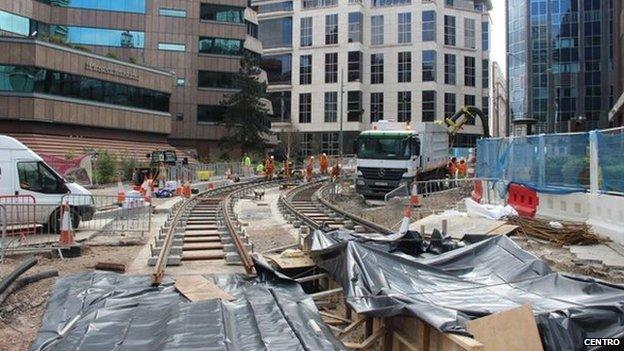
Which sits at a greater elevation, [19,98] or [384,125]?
[19,98]

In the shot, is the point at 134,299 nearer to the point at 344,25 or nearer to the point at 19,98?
the point at 19,98

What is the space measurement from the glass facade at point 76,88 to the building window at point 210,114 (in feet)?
23.2

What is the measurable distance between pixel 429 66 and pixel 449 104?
240 inches

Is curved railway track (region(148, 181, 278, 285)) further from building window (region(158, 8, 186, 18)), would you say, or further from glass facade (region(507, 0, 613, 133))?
glass facade (region(507, 0, 613, 133))

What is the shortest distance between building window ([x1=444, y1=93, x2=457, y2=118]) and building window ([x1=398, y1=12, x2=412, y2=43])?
9626 millimetres

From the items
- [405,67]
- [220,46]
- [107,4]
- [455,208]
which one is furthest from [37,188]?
[405,67]

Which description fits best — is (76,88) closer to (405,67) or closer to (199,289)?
(199,289)

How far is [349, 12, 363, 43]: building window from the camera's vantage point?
8338 cm

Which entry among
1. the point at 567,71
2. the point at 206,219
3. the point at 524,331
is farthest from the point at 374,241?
the point at 567,71

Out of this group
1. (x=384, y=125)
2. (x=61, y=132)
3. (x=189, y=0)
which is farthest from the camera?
(x=189, y=0)

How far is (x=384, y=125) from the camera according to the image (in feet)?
85.6

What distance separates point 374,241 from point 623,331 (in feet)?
14.7

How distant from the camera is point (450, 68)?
275 feet

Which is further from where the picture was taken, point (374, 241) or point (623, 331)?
point (374, 241)
